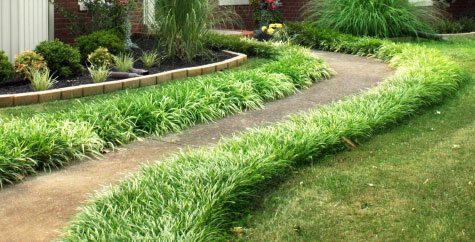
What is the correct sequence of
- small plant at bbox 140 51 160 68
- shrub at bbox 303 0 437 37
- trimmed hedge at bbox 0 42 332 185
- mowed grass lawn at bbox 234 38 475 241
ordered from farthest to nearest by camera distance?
shrub at bbox 303 0 437 37, small plant at bbox 140 51 160 68, trimmed hedge at bbox 0 42 332 185, mowed grass lawn at bbox 234 38 475 241

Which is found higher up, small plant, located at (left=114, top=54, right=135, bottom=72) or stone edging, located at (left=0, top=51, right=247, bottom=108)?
small plant, located at (left=114, top=54, right=135, bottom=72)

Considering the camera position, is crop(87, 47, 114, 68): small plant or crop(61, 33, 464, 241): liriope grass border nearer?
crop(61, 33, 464, 241): liriope grass border

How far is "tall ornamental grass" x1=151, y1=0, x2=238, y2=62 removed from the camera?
873 centimetres

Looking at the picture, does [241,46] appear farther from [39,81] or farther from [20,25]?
[39,81]

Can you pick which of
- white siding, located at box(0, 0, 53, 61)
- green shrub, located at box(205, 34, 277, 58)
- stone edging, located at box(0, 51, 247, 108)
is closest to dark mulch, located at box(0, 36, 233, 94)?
stone edging, located at box(0, 51, 247, 108)

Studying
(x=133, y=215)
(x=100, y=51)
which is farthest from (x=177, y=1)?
(x=133, y=215)

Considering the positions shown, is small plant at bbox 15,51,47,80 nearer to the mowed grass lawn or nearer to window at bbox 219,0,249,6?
the mowed grass lawn

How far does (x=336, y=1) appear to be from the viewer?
12.4 metres

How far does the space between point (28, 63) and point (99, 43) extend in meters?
1.41

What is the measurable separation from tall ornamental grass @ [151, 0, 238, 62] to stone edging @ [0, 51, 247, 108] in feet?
1.61

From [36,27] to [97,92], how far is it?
2205 millimetres

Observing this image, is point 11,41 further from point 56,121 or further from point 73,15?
point 56,121

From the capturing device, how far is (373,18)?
12.1m

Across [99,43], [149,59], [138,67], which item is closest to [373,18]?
[149,59]
